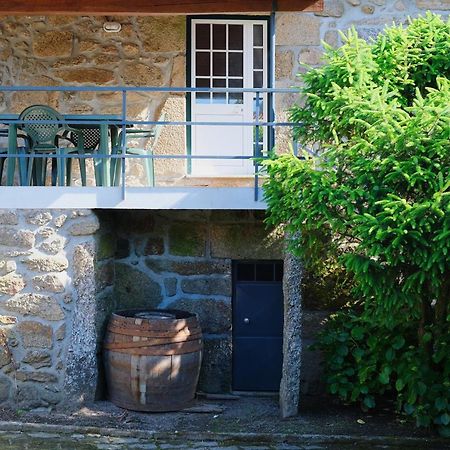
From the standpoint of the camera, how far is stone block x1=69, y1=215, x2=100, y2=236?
7074mm

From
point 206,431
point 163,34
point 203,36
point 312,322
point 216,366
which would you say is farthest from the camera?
point 203,36

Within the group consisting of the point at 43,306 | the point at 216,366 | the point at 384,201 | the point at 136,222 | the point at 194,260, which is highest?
the point at 384,201

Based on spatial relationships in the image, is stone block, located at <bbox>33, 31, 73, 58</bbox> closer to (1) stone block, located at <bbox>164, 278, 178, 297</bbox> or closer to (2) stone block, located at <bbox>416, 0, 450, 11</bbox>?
(1) stone block, located at <bbox>164, 278, 178, 297</bbox>

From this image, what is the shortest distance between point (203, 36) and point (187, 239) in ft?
7.37

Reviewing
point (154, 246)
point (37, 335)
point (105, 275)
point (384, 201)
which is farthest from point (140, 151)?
point (384, 201)

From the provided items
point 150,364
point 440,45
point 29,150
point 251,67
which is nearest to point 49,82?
point 29,150

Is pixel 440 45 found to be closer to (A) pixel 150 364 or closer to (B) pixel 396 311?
(B) pixel 396 311

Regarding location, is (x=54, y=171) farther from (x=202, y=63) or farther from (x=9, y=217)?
(x=202, y=63)

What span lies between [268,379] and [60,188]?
8.37ft

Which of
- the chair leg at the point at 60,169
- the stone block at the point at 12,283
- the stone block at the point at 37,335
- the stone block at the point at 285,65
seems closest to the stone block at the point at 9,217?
the stone block at the point at 12,283

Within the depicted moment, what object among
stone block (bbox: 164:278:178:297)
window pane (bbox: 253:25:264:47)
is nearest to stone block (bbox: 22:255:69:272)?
stone block (bbox: 164:278:178:297)

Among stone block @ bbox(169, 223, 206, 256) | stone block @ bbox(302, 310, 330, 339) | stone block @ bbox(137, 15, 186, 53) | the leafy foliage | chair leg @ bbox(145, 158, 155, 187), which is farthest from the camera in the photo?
stone block @ bbox(137, 15, 186, 53)

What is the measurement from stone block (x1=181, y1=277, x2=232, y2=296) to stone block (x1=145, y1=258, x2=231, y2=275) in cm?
6

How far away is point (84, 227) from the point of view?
709 cm
